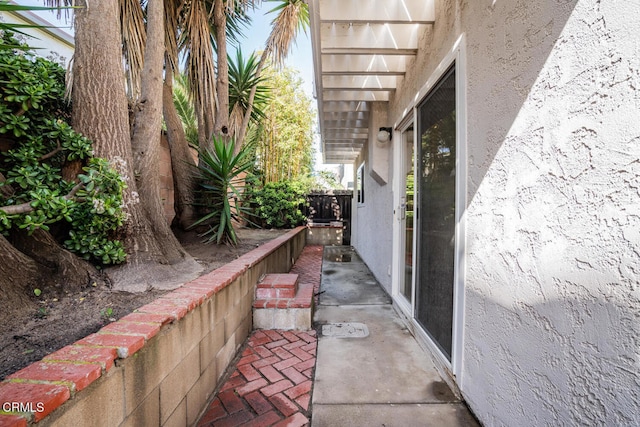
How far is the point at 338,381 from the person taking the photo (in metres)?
2.09

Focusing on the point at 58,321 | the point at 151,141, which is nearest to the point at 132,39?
the point at 151,141

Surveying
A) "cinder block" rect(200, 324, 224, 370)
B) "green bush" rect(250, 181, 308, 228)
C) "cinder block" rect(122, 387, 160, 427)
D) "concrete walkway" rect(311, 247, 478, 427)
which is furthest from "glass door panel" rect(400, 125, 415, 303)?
"green bush" rect(250, 181, 308, 228)

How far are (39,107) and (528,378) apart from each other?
3065mm

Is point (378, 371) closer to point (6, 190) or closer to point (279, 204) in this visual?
point (6, 190)

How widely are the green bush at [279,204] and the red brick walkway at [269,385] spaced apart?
509 cm

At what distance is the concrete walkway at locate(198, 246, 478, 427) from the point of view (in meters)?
1.73

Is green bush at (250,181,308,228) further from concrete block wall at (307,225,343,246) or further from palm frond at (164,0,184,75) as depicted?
palm frond at (164,0,184,75)

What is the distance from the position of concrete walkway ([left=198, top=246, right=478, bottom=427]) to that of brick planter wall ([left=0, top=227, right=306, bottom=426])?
0.71 feet

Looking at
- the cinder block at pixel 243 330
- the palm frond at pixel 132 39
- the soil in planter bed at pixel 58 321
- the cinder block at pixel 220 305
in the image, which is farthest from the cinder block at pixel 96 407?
the palm frond at pixel 132 39

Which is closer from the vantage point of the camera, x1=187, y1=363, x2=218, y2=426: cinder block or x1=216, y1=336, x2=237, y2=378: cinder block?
x1=187, y1=363, x2=218, y2=426: cinder block

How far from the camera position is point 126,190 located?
7.72ft

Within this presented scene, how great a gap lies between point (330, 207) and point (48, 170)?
27.9 ft

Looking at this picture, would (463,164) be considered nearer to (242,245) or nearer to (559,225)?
(559,225)

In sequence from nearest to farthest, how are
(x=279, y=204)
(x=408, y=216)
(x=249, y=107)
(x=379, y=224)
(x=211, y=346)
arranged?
(x=211, y=346)
(x=408, y=216)
(x=379, y=224)
(x=249, y=107)
(x=279, y=204)
